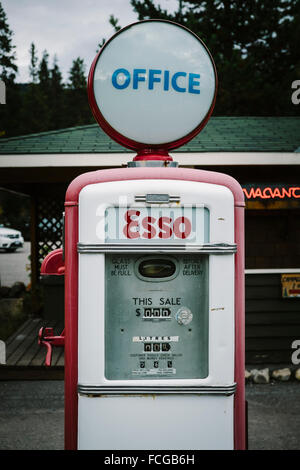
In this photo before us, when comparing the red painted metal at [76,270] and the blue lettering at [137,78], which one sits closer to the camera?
the red painted metal at [76,270]

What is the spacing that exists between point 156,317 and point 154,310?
4cm

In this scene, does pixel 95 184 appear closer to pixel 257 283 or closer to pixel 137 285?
pixel 137 285

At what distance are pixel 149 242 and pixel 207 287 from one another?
361 mm

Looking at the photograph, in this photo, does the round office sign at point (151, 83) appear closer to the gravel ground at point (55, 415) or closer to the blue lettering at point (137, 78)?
the blue lettering at point (137, 78)

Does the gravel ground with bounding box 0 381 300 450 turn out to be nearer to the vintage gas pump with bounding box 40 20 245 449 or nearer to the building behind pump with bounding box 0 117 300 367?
the building behind pump with bounding box 0 117 300 367

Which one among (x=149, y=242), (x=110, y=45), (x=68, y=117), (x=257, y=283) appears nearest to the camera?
(x=149, y=242)

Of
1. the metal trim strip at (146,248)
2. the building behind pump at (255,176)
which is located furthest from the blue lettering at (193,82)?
the building behind pump at (255,176)

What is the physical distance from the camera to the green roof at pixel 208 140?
21.2 ft

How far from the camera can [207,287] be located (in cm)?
237

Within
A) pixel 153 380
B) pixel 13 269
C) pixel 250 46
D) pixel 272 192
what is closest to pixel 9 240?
pixel 13 269

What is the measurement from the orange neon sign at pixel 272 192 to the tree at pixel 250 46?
39.4 ft

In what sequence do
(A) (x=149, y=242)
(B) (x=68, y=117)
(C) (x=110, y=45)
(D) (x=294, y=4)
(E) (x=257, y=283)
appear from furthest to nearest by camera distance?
(B) (x=68, y=117) < (D) (x=294, y=4) < (E) (x=257, y=283) < (C) (x=110, y=45) < (A) (x=149, y=242)

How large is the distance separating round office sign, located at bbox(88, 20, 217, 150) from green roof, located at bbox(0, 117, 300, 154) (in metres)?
3.71
